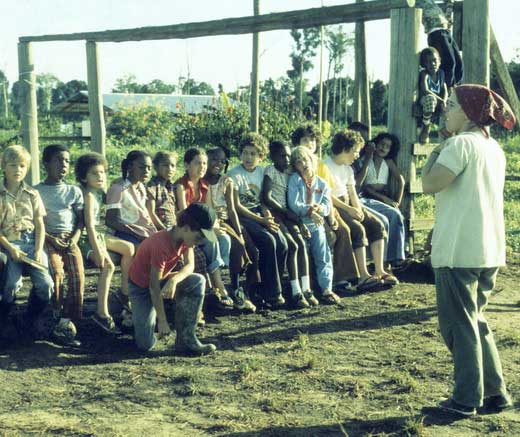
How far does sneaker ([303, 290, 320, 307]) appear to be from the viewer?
6.69 metres

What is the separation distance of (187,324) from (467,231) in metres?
2.19

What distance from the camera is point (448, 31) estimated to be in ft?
24.5

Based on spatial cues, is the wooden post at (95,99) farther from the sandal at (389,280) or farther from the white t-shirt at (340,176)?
the sandal at (389,280)

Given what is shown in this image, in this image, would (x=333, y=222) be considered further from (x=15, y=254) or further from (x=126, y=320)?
(x=15, y=254)

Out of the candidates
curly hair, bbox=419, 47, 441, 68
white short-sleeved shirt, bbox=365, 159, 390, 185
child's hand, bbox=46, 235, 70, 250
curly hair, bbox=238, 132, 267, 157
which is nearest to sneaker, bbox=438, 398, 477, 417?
child's hand, bbox=46, 235, 70, 250

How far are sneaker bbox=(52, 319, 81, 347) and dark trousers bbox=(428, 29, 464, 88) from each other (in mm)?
4601

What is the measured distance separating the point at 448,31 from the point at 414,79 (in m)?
0.59

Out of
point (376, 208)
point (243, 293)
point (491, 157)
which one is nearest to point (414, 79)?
point (376, 208)

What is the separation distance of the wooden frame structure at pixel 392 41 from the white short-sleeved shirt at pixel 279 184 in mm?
1575

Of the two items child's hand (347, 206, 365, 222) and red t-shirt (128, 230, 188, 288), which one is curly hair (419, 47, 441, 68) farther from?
red t-shirt (128, 230, 188, 288)

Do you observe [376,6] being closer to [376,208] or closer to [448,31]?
[448,31]

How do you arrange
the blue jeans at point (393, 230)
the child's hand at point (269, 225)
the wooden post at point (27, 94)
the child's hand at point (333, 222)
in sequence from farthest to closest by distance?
the wooden post at point (27, 94) → the blue jeans at point (393, 230) → the child's hand at point (333, 222) → the child's hand at point (269, 225)

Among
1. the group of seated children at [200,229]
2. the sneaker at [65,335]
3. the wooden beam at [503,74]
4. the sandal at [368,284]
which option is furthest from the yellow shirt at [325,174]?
the sneaker at [65,335]

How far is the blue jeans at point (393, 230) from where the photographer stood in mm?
7633
